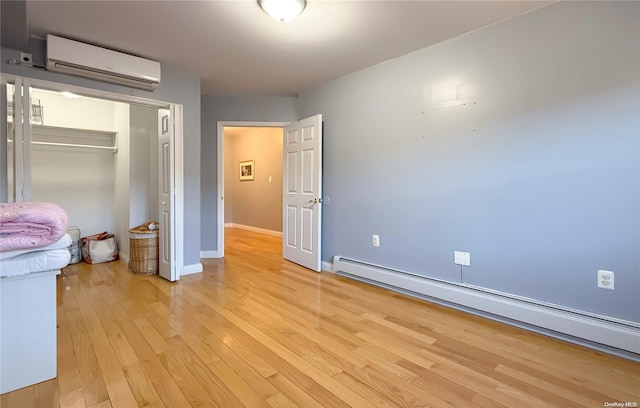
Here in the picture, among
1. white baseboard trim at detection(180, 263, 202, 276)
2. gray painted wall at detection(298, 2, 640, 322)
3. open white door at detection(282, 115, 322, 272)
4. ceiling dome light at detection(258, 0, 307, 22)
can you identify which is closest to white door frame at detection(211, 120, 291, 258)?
open white door at detection(282, 115, 322, 272)

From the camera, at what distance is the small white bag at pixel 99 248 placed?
4086 mm

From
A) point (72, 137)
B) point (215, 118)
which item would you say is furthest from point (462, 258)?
point (72, 137)

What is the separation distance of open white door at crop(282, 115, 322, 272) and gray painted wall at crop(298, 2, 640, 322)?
63 centimetres

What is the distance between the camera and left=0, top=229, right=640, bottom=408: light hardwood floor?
1518 millimetres

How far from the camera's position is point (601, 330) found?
6.43ft

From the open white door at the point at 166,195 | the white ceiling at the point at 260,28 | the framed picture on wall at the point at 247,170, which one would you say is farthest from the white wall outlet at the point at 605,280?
A: the framed picture on wall at the point at 247,170

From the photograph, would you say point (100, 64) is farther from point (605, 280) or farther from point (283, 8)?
point (605, 280)

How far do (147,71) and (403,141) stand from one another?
260 centimetres

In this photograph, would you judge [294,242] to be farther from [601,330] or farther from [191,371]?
[601,330]

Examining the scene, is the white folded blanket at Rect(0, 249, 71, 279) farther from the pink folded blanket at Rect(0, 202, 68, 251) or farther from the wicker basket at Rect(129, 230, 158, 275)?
the wicker basket at Rect(129, 230, 158, 275)

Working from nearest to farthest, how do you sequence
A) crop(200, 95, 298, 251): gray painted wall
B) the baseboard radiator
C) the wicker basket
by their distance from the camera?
the baseboard radiator → the wicker basket → crop(200, 95, 298, 251): gray painted wall

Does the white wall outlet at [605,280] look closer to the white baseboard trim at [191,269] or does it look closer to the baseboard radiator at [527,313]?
the baseboard radiator at [527,313]

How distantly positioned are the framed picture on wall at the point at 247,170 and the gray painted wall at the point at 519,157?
453 centimetres

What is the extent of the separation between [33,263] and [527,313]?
9.97ft
